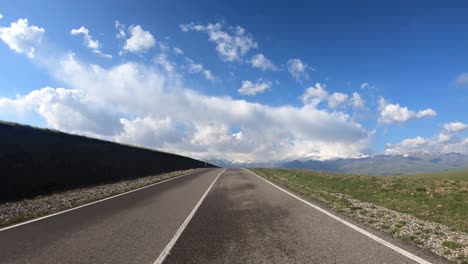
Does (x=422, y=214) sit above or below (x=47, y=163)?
below

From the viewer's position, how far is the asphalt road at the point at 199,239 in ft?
20.0

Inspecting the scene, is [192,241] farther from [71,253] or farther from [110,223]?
[110,223]

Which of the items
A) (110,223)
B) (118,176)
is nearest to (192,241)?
(110,223)

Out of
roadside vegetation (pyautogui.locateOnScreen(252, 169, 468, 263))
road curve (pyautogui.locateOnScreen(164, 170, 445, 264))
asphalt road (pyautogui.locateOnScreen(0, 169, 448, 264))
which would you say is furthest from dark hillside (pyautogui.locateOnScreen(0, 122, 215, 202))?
roadside vegetation (pyautogui.locateOnScreen(252, 169, 468, 263))

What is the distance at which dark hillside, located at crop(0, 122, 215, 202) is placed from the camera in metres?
20.2

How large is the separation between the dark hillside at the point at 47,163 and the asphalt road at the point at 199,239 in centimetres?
1158

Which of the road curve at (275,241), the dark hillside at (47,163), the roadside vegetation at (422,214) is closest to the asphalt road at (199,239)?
the road curve at (275,241)

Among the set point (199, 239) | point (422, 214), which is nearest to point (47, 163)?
point (199, 239)

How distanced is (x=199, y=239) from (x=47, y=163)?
73.6 feet

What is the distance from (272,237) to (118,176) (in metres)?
30.8

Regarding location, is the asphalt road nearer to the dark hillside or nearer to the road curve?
the road curve

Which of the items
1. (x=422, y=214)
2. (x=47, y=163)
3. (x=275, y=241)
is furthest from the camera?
(x=47, y=163)

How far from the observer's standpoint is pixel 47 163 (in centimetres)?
2484

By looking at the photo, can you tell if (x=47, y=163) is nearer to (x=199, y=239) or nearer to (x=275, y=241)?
(x=199, y=239)
